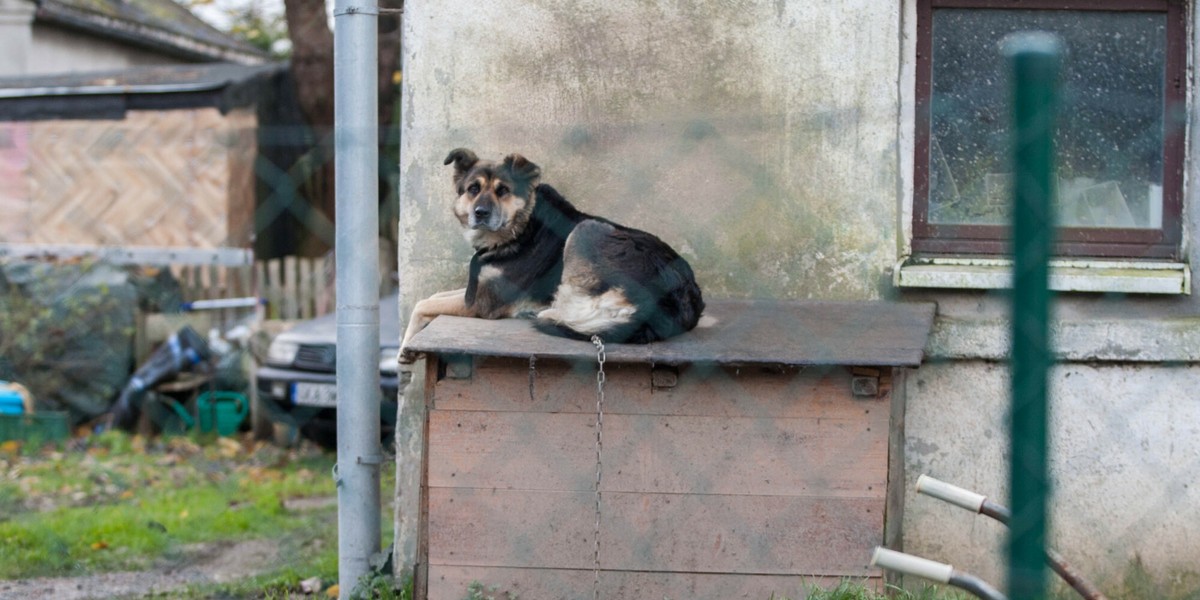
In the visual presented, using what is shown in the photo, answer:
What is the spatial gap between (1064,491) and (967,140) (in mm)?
1342

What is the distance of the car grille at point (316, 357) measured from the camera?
26.2ft

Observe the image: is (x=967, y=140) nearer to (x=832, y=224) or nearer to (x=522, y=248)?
(x=832, y=224)

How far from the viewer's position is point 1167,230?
14.4 feet

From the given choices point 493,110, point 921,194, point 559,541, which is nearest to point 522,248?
point 493,110

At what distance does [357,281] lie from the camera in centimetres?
402

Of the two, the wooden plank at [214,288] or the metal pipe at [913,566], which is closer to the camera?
the metal pipe at [913,566]

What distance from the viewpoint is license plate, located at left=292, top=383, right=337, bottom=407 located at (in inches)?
309

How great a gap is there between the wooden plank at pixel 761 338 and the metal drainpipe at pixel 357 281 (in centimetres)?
30

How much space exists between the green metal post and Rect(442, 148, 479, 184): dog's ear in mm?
2922

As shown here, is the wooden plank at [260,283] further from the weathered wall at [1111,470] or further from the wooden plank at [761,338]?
the weathered wall at [1111,470]

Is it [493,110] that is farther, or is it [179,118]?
[179,118]

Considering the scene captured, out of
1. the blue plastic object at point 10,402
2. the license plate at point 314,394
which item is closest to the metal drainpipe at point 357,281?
the license plate at point 314,394

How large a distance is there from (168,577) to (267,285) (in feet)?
17.2

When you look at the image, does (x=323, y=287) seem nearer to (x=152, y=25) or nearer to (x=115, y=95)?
(x=115, y=95)
